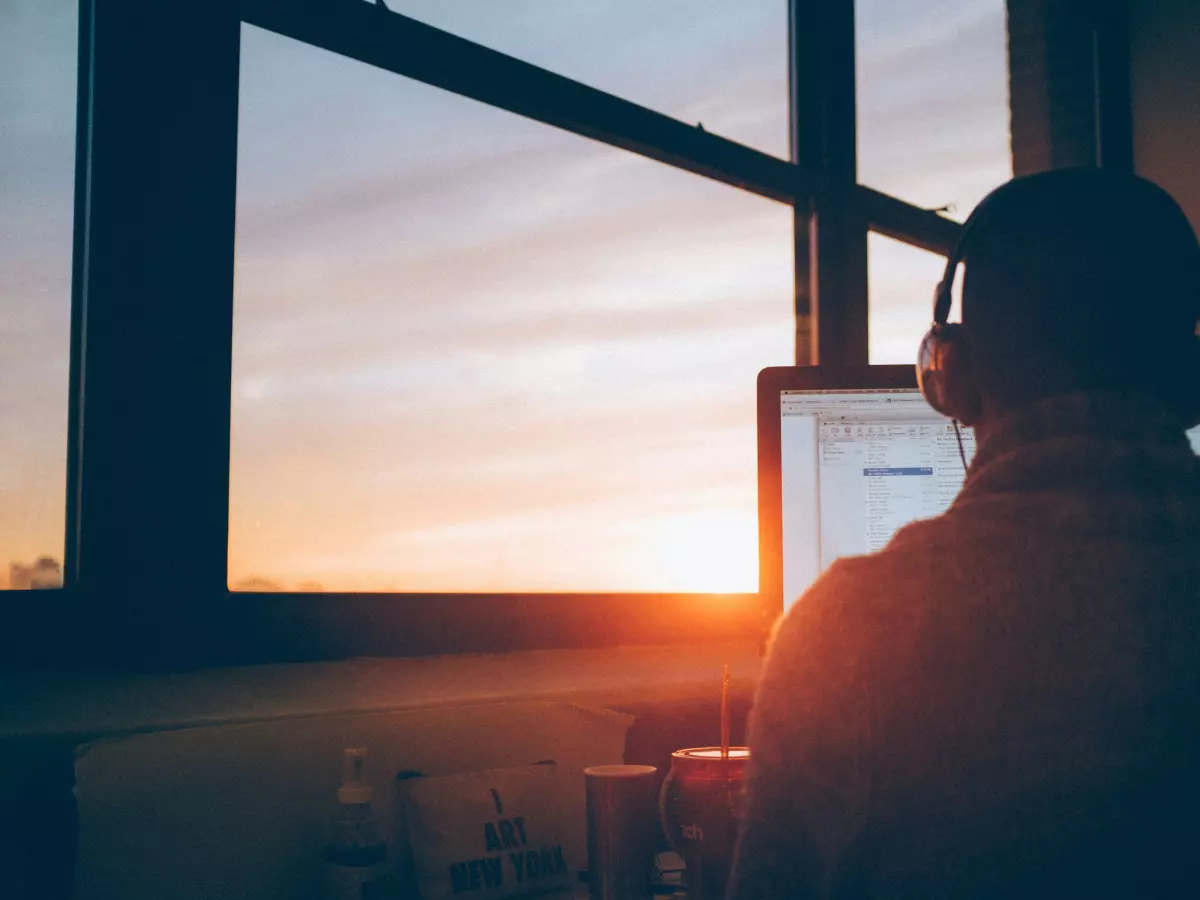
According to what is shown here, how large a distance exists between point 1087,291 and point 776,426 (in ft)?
2.33

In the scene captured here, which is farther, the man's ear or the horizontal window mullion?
the horizontal window mullion

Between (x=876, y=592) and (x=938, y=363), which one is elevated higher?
(x=938, y=363)

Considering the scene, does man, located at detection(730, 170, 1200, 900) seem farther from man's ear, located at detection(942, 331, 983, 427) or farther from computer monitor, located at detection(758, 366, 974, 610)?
computer monitor, located at detection(758, 366, 974, 610)

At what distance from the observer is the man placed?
0.57 m

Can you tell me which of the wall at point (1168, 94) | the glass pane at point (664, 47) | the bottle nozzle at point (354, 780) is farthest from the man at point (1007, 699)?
the wall at point (1168, 94)

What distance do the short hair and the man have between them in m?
0.04

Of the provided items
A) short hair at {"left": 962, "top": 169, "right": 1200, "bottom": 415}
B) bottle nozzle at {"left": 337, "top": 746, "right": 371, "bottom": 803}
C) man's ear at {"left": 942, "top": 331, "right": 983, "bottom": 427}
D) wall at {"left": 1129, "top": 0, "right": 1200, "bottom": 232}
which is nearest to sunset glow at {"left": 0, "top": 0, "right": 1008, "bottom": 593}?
bottle nozzle at {"left": 337, "top": 746, "right": 371, "bottom": 803}

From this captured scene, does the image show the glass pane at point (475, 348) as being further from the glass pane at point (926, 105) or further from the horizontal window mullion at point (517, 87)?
the glass pane at point (926, 105)

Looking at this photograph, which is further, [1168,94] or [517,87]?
[1168,94]

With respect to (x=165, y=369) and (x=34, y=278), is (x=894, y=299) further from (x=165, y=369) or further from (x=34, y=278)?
(x=34, y=278)

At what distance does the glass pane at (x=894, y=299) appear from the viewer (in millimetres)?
2229

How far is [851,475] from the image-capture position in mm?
1361

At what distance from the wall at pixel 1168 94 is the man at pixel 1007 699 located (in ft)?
8.50

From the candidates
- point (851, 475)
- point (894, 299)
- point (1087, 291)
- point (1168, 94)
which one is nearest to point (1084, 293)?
point (1087, 291)
